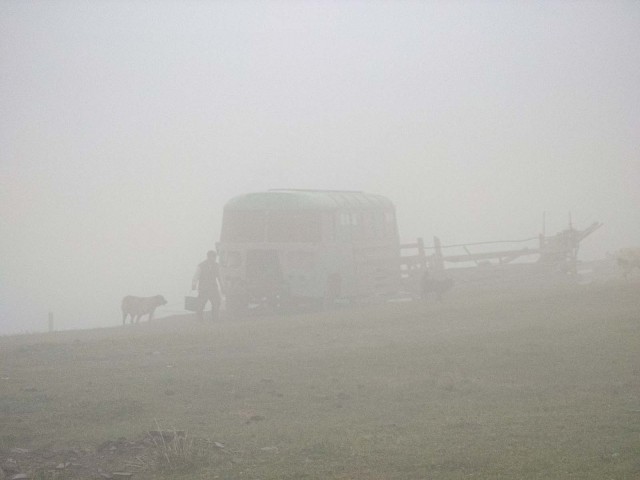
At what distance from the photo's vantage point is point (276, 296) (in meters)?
23.2

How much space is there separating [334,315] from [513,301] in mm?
4125

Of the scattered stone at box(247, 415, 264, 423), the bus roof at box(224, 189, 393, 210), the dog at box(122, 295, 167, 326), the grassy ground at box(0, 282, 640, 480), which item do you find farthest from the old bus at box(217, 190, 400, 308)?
the scattered stone at box(247, 415, 264, 423)

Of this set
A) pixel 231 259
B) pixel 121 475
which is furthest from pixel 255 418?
Result: pixel 231 259

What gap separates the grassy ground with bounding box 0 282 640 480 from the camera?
292 inches

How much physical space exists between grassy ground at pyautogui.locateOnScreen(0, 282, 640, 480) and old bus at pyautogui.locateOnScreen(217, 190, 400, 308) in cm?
531

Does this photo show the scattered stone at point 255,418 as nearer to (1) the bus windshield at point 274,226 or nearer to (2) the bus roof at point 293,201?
(1) the bus windshield at point 274,226

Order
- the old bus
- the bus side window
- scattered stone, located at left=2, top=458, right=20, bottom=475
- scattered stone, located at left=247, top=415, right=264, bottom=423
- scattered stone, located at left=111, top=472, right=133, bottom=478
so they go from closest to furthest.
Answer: scattered stone, located at left=111, top=472, right=133, bottom=478, scattered stone, located at left=2, top=458, right=20, bottom=475, scattered stone, located at left=247, top=415, right=264, bottom=423, the old bus, the bus side window

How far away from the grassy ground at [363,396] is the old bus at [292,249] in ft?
17.4

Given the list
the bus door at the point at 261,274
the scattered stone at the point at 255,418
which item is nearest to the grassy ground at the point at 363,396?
the scattered stone at the point at 255,418

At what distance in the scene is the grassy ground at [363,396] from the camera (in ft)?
24.3

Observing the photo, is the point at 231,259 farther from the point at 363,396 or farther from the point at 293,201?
the point at 363,396

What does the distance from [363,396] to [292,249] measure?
1236 centimetres

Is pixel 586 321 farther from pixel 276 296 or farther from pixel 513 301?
pixel 276 296

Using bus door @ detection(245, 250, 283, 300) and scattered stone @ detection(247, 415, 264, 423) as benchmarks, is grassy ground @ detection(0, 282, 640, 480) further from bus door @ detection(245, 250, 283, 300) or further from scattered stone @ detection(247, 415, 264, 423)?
bus door @ detection(245, 250, 283, 300)
